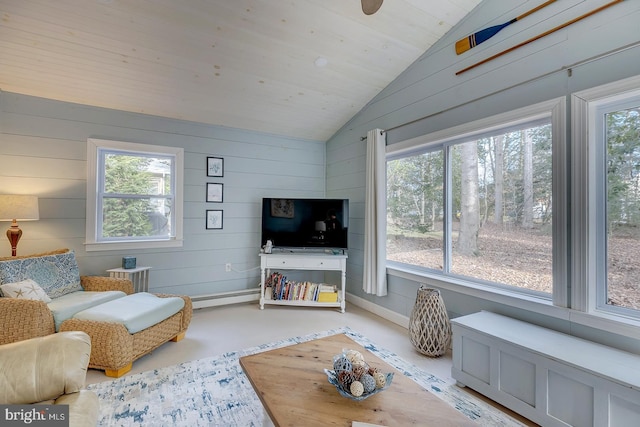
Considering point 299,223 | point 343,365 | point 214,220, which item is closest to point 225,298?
point 214,220

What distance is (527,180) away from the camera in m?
2.31

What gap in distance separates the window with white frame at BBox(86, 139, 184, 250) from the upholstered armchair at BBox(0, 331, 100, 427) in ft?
7.84

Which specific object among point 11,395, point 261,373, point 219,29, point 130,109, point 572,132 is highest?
point 219,29

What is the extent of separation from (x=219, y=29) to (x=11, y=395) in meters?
2.71

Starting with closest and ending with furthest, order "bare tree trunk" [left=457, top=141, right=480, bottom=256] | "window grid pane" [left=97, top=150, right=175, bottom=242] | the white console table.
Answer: "bare tree trunk" [left=457, top=141, right=480, bottom=256] → "window grid pane" [left=97, top=150, right=175, bottom=242] → the white console table

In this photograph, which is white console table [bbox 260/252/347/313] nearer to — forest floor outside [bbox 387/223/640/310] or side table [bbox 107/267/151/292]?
forest floor outside [bbox 387/223/640/310]

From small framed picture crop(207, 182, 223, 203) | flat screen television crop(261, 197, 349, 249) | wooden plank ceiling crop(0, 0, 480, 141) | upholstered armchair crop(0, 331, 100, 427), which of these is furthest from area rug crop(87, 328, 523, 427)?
wooden plank ceiling crop(0, 0, 480, 141)

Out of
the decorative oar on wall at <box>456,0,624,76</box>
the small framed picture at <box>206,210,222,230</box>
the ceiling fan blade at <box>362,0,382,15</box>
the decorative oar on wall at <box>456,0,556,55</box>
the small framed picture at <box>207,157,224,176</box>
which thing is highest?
the decorative oar on wall at <box>456,0,556,55</box>

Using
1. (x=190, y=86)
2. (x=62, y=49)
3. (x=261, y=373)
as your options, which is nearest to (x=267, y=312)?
(x=261, y=373)

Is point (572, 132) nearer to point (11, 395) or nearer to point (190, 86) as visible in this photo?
A: point (11, 395)

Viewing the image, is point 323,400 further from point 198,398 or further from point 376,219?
point 376,219

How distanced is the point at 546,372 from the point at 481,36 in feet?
8.33

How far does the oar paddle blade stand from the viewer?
2.36 metres

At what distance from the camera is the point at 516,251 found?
237 cm
